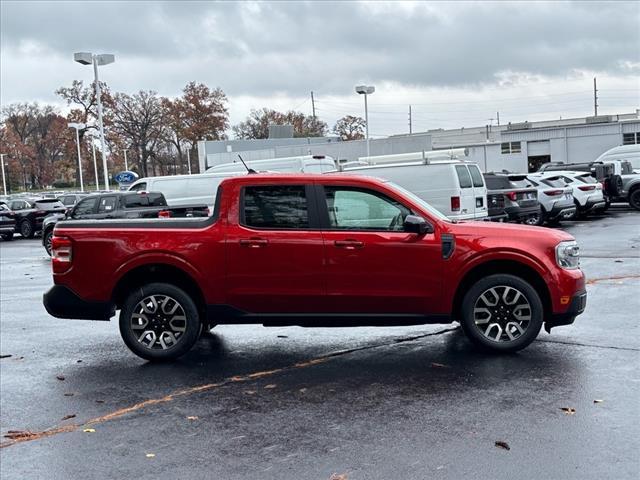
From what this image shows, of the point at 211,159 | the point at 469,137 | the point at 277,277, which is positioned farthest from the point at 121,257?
the point at 469,137

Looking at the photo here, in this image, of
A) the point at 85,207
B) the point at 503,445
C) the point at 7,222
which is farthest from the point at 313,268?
the point at 7,222

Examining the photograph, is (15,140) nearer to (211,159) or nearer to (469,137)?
(211,159)

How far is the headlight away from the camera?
7355 millimetres

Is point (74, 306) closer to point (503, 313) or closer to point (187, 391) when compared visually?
point (187, 391)

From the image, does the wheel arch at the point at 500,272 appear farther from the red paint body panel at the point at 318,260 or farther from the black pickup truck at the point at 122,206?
the black pickup truck at the point at 122,206

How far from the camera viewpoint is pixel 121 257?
25.1ft

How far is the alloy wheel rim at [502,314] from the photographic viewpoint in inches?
289

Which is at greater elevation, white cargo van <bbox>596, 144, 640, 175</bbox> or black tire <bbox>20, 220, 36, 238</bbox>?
white cargo van <bbox>596, 144, 640, 175</bbox>

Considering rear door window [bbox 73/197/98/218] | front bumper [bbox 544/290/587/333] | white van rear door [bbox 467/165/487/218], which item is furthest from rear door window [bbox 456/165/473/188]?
front bumper [bbox 544/290/587/333]

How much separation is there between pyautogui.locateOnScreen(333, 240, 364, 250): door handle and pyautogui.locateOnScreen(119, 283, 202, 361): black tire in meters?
1.63

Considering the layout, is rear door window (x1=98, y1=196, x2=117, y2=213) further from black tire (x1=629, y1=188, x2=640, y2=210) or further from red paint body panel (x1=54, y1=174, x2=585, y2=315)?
black tire (x1=629, y1=188, x2=640, y2=210)

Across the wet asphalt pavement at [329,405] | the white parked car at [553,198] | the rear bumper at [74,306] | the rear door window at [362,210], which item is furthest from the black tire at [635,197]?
the rear bumper at [74,306]

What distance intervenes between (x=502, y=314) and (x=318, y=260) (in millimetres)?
1930

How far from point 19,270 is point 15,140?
277 feet
